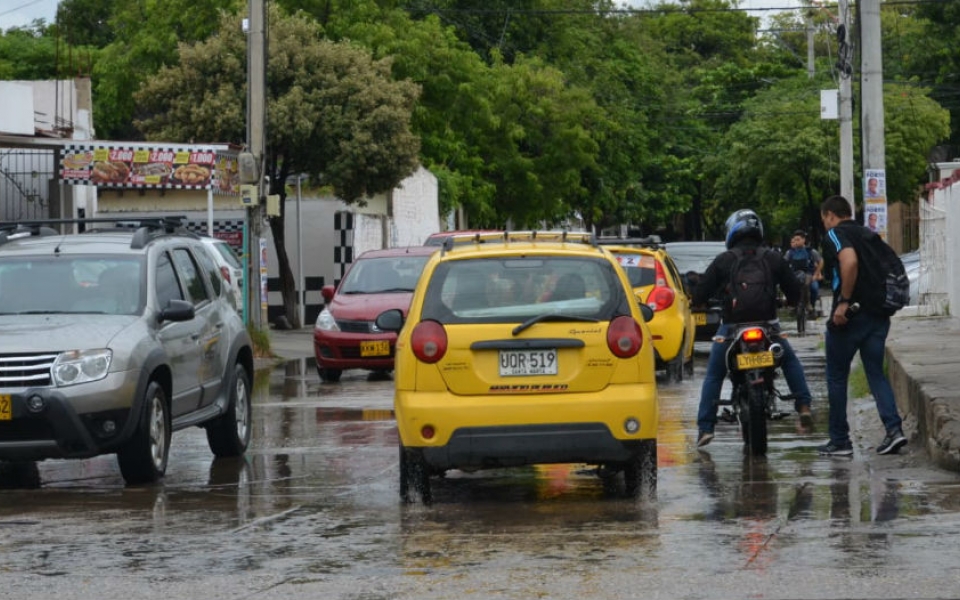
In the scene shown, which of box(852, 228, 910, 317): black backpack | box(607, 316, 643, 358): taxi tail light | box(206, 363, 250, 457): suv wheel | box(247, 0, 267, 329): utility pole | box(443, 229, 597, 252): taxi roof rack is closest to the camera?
box(607, 316, 643, 358): taxi tail light

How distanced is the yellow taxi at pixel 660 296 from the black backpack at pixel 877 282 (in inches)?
277

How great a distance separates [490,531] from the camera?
8.95 meters

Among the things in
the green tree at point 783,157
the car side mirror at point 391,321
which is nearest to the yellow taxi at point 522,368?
the car side mirror at point 391,321

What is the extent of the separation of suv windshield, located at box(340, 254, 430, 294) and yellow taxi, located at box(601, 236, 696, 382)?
10.4 feet

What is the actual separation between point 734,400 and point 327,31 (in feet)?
97.9

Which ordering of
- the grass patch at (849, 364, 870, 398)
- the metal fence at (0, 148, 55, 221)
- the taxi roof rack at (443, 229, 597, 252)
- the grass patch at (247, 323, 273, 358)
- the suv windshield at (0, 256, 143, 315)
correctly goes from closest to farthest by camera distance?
the taxi roof rack at (443, 229, 597, 252), the suv windshield at (0, 256, 143, 315), the grass patch at (849, 364, 870, 398), the grass patch at (247, 323, 273, 358), the metal fence at (0, 148, 55, 221)

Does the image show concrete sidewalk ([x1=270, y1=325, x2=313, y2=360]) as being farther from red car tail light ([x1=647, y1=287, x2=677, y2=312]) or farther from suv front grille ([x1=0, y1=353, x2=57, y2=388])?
suv front grille ([x1=0, y1=353, x2=57, y2=388])

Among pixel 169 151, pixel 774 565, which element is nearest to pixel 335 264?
pixel 169 151

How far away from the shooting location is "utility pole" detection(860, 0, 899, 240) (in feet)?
68.8

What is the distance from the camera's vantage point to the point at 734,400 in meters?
12.7

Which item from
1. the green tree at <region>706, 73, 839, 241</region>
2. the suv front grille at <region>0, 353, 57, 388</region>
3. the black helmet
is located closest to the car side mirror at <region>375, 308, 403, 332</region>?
the suv front grille at <region>0, 353, 57, 388</region>

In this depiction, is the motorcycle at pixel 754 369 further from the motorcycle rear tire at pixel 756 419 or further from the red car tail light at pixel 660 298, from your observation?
the red car tail light at pixel 660 298

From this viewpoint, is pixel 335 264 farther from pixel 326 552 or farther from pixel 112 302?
pixel 326 552

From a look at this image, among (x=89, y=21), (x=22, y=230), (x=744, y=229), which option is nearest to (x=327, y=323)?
(x=22, y=230)
